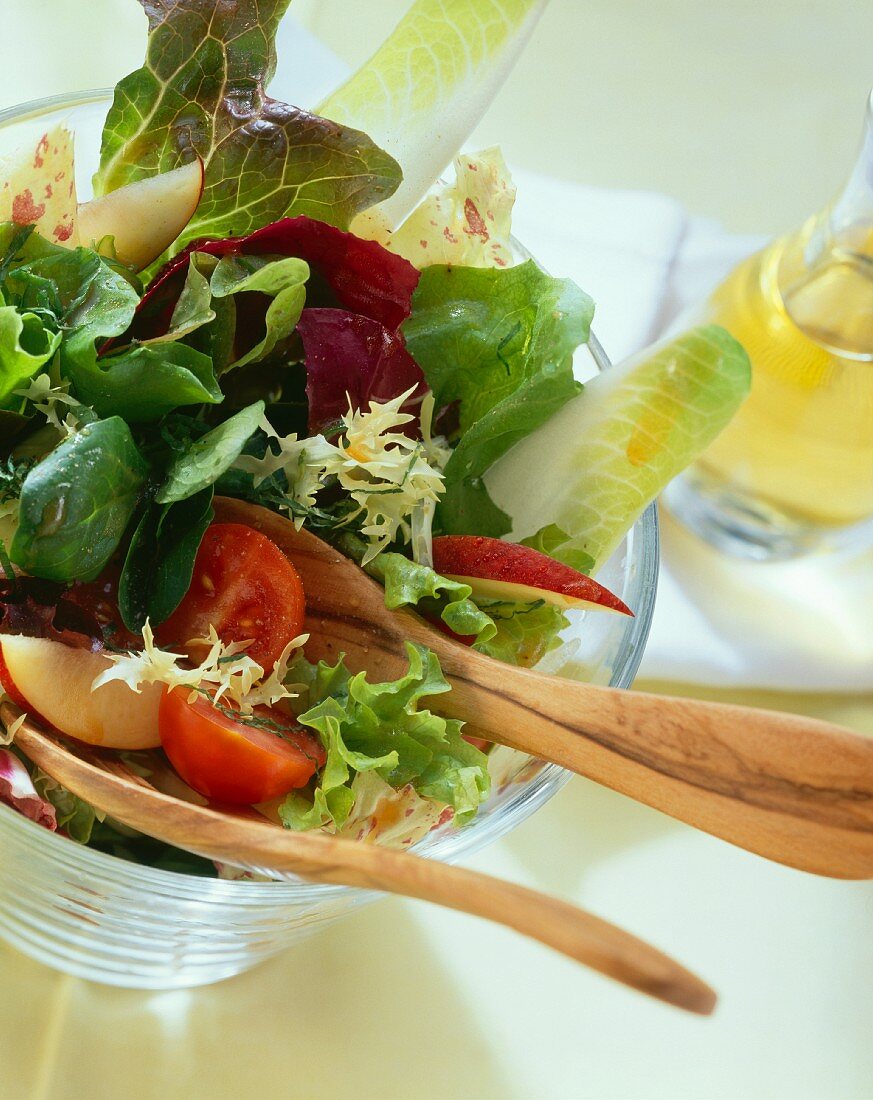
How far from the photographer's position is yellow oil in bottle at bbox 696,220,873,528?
917 mm

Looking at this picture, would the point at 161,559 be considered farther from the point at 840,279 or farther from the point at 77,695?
the point at 840,279

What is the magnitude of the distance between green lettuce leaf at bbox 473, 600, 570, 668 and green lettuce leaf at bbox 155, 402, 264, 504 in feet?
0.55

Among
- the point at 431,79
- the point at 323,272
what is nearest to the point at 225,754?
the point at 323,272

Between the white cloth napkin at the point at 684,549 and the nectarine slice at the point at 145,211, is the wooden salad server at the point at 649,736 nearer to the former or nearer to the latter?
the nectarine slice at the point at 145,211

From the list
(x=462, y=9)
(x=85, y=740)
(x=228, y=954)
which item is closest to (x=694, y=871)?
(x=228, y=954)

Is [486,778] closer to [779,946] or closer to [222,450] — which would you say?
[222,450]

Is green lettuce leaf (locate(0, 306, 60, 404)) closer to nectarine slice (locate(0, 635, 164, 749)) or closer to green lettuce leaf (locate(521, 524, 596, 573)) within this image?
nectarine slice (locate(0, 635, 164, 749))

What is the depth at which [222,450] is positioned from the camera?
0.58 meters

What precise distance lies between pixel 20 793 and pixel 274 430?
23 cm

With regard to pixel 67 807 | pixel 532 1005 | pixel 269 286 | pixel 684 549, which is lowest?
pixel 532 1005

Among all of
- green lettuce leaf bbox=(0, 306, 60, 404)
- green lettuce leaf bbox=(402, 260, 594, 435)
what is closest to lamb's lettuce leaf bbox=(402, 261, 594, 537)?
green lettuce leaf bbox=(402, 260, 594, 435)

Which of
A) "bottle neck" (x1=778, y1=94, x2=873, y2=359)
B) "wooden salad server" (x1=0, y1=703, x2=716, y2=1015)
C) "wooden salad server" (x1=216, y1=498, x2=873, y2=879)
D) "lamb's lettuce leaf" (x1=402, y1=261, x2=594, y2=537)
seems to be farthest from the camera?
"bottle neck" (x1=778, y1=94, x2=873, y2=359)

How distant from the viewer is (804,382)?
0.92m

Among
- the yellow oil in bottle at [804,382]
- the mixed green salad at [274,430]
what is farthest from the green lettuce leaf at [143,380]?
the yellow oil in bottle at [804,382]
